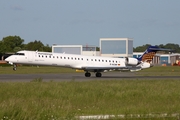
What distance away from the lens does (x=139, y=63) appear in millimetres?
42812

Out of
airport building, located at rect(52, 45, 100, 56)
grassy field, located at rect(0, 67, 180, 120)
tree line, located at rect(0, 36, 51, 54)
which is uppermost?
tree line, located at rect(0, 36, 51, 54)

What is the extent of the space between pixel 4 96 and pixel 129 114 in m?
7.57

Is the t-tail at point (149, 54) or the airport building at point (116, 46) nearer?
the t-tail at point (149, 54)

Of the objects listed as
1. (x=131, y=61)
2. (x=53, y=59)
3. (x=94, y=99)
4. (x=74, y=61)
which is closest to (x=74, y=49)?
(x=131, y=61)

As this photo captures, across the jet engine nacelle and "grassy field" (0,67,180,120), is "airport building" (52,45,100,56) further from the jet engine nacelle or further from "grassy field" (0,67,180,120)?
"grassy field" (0,67,180,120)

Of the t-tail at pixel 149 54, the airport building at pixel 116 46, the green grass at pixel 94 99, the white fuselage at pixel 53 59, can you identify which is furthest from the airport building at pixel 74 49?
the green grass at pixel 94 99

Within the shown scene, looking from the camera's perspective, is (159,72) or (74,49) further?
(74,49)

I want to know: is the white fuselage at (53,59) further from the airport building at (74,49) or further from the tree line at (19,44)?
the tree line at (19,44)

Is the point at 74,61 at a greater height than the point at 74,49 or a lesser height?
lesser

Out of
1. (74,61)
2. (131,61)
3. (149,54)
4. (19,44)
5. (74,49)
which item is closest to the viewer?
(74,61)

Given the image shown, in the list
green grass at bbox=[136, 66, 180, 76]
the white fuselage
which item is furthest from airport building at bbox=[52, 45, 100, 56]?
the white fuselage

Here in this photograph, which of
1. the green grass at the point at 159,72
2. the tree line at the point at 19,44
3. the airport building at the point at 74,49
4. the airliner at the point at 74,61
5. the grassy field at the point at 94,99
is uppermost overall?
the tree line at the point at 19,44

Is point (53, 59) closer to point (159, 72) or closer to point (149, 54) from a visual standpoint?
point (149, 54)

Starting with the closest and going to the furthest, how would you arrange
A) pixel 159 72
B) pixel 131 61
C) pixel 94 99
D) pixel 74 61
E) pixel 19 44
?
pixel 94 99, pixel 74 61, pixel 131 61, pixel 159 72, pixel 19 44
